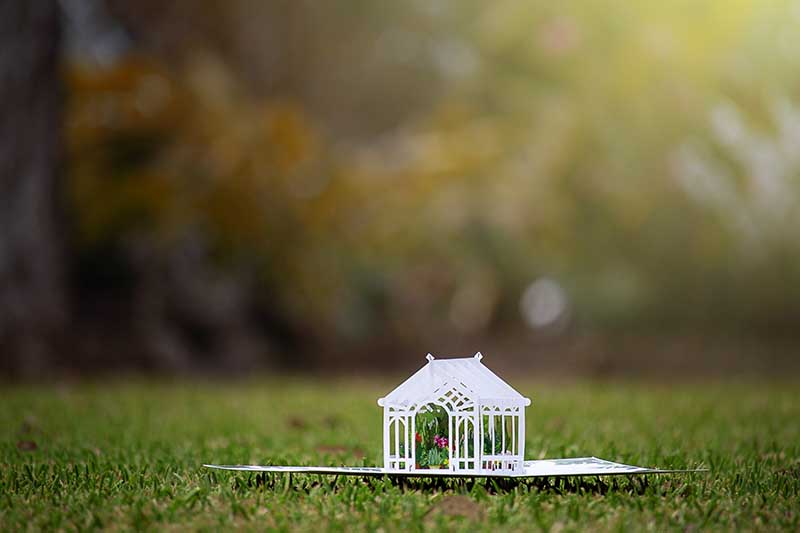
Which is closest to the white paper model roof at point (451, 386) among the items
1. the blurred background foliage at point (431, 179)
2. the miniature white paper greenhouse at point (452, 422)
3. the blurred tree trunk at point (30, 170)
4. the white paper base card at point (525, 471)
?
the miniature white paper greenhouse at point (452, 422)

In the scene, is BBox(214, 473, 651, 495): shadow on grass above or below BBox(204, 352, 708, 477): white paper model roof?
below

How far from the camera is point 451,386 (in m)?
2.74

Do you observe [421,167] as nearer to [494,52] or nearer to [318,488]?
[494,52]

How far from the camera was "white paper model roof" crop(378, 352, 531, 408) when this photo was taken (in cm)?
271

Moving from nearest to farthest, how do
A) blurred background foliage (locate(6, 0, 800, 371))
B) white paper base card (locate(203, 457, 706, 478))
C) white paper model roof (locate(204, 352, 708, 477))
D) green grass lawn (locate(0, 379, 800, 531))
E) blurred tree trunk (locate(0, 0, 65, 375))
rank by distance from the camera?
green grass lawn (locate(0, 379, 800, 531))
white paper base card (locate(203, 457, 706, 478))
white paper model roof (locate(204, 352, 708, 477))
blurred tree trunk (locate(0, 0, 65, 375))
blurred background foliage (locate(6, 0, 800, 371))

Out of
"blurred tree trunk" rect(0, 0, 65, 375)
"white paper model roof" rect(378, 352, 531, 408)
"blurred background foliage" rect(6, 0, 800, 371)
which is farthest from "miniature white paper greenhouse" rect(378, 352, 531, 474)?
"blurred background foliage" rect(6, 0, 800, 371)

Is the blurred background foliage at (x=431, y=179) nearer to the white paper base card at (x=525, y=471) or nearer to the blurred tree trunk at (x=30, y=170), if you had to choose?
the blurred tree trunk at (x=30, y=170)

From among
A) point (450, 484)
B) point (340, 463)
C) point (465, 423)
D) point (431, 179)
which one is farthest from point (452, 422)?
point (431, 179)

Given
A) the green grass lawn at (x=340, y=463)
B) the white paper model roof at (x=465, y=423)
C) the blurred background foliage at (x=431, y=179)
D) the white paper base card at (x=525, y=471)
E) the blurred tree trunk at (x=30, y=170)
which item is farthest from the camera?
the blurred background foliage at (x=431, y=179)

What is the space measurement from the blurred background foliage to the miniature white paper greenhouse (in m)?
7.52

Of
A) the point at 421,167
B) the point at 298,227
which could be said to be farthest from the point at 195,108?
the point at 421,167

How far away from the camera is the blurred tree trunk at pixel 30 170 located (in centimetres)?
880

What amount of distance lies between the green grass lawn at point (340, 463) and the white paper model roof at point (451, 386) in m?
0.26

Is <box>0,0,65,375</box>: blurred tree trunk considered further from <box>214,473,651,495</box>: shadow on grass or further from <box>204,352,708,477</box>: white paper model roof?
<box>204,352,708,477</box>: white paper model roof
